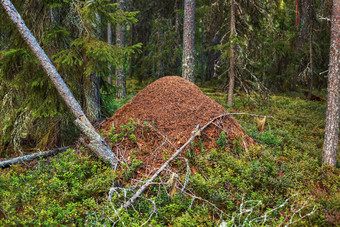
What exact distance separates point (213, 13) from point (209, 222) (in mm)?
9198

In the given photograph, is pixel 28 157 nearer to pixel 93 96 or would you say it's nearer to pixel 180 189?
pixel 93 96

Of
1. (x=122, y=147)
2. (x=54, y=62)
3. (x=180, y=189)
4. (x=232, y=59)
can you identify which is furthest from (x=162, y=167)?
(x=232, y=59)

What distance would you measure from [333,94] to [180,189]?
14.6 ft

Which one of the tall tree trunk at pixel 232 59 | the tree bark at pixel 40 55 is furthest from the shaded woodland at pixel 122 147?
the tall tree trunk at pixel 232 59

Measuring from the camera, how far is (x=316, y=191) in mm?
4625

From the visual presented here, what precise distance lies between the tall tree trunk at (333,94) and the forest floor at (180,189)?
19.0 inches

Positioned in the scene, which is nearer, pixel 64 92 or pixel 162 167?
pixel 162 167

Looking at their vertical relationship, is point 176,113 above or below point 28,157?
above

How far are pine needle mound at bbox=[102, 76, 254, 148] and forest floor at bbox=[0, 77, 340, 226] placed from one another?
19cm

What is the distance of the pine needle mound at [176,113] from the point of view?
5742 mm

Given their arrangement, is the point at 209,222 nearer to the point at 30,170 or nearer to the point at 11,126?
the point at 30,170

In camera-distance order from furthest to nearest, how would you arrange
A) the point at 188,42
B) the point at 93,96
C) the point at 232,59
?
the point at 232,59, the point at 188,42, the point at 93,96

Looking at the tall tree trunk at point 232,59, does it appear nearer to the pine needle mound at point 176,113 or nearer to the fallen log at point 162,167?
the pine needle mound at point 176,113

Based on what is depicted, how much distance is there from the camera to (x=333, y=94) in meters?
5.96
